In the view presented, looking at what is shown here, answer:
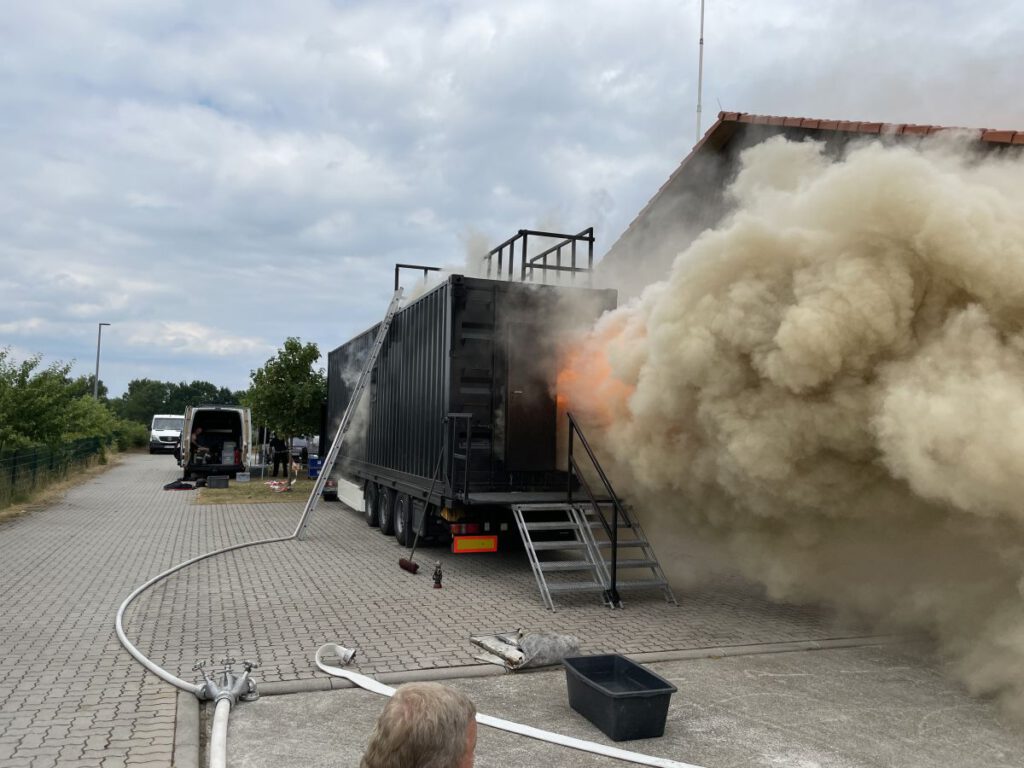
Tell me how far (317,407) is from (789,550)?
19653 millimetres

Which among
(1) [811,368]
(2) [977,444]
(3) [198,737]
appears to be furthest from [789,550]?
(3) [198,737]

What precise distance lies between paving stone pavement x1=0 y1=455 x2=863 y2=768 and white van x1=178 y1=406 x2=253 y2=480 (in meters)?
11.9

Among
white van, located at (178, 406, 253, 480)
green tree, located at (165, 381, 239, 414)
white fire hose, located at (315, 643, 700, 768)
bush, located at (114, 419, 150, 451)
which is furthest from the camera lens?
green tree, located at (165, 381, 239, 414)

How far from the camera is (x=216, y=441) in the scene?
25.9 m

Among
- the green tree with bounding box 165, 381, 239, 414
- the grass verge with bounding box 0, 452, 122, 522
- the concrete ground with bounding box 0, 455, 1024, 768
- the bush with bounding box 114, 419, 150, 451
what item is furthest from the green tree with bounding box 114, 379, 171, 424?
the concrete ground with bounding box 0, 455, 1024, 768

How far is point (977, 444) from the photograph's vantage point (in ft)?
17.2

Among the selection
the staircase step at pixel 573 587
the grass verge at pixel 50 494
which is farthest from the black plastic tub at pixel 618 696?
the grass verge at pixel 50 494

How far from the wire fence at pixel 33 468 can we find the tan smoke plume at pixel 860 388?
1466cm

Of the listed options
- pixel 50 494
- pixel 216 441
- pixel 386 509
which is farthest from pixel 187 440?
pixel 386 509

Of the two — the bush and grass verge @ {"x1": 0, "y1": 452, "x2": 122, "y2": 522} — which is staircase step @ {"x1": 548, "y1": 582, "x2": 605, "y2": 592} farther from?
the bush

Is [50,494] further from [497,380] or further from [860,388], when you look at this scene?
[860,388]

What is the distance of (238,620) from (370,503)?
6.81 meters

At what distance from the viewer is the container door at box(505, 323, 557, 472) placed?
32.6ft

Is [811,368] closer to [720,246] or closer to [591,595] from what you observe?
[720,246]
